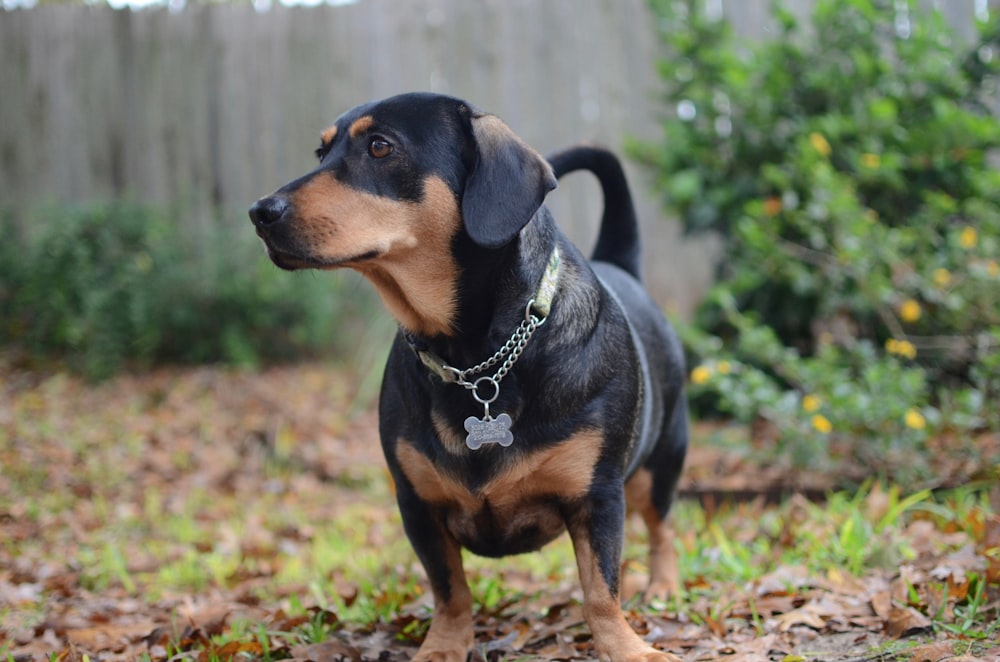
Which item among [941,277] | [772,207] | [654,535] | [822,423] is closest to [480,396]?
[654,535]

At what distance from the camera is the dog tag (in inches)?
106

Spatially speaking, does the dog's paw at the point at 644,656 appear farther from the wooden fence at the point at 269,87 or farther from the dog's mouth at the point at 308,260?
the wooden fence at the point at 269,87

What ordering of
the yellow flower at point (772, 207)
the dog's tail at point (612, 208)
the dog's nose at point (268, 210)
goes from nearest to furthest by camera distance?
the dog's nose at point (268, 210) → the dog's tail at point (612, 208) → the yellow flower at point (772, 207)

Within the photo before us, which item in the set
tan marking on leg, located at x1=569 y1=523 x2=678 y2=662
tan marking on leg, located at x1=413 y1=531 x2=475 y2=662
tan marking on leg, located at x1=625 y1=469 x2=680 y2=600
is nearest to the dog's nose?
tan marking on leg, located at x1=413 y1=531 x2=475 y2=662

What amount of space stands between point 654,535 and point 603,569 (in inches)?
40.9

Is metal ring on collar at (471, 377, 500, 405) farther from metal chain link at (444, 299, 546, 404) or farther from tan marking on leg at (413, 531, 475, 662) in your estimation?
tan marking on leg at (413, 531, 475, 662)

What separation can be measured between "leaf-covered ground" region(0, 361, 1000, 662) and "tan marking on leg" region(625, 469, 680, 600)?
0.13 meters

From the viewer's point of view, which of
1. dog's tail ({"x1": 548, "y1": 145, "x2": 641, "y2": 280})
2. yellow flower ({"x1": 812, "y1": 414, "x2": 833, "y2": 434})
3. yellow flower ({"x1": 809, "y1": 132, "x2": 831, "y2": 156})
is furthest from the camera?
yellow flower ({"x1": 809, "y1": 132, "x2": 831, "y2": 156})

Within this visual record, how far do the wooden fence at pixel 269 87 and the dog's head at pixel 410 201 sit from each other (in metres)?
5.48

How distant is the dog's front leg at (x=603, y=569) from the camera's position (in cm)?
276

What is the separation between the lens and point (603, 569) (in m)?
2.76

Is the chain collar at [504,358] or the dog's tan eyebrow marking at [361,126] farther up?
the dog's tan eyebrow marking at [361,126]

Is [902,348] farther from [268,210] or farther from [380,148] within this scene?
[268,210]

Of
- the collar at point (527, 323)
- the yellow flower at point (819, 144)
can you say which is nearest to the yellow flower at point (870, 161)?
the yellow flower at point (819, 144)
